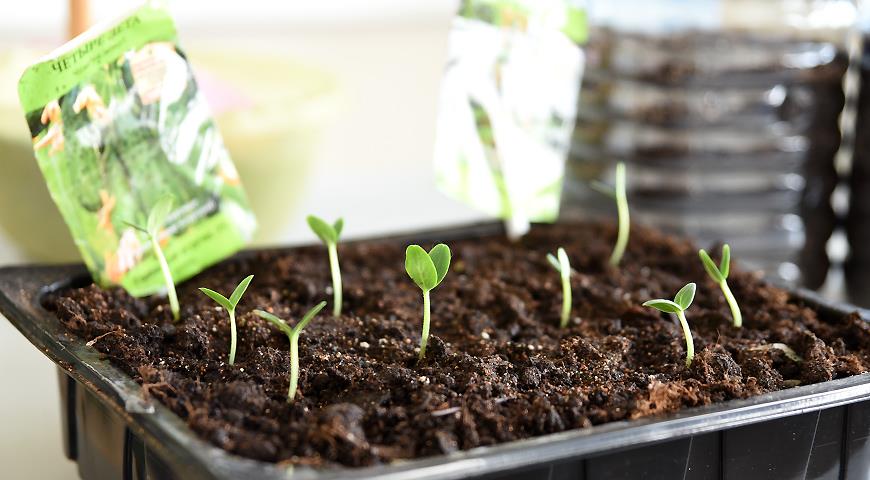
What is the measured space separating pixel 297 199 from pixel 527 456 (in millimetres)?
A: 793

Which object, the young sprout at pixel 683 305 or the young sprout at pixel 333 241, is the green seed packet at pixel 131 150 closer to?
the young sprout at pixel 333 241

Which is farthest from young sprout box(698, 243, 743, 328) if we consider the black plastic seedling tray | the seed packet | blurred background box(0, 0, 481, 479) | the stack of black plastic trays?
blurred background box(0, 0, 481, 479)

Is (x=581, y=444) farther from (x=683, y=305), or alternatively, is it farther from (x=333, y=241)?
(x=333, y=241)

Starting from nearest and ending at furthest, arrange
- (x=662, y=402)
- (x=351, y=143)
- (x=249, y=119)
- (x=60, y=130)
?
1. (x=662, y=402)
2. (x=60, y=130)
3. (x=249, y=119)
4. (x=351, y=143)

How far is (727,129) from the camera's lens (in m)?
1.40

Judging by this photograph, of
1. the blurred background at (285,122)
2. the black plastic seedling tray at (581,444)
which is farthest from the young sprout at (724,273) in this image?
the blurred background at (285,122)

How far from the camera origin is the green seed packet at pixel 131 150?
3.12 feet

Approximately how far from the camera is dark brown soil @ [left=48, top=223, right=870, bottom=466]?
0.75 metres

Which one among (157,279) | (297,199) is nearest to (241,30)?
(297,199)

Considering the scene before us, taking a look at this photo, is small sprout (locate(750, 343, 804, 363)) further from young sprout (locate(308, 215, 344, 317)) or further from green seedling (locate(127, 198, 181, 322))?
green seedling (locate(127, 198, 181, 322))

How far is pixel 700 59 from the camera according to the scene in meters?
1.39

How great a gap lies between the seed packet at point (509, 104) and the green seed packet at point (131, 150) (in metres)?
0.25

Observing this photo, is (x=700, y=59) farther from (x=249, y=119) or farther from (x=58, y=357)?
(x=58, y=357)

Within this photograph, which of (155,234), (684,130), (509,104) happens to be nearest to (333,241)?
(155,234)
